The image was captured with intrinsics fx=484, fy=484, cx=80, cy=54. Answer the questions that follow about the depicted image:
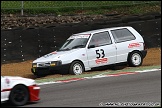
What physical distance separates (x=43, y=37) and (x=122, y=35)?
15.5 ft

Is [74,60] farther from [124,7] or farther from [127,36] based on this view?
[124,7]

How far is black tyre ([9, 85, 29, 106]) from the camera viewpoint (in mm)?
10445

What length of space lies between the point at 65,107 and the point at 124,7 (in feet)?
64.0

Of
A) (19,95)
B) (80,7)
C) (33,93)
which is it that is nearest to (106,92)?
(33,93)

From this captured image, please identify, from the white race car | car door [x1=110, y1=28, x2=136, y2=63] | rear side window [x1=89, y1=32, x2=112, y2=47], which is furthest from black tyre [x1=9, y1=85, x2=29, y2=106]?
car door [x1=110, y1=28, x2=136, y2=63]

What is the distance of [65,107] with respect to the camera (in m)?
10.1

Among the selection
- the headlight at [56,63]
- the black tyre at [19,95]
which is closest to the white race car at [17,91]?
the black tyre at [19,95]

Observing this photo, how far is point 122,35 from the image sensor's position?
17906 millimetres

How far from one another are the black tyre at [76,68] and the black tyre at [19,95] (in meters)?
5.82

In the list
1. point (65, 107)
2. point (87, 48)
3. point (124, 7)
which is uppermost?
point (124, 7)

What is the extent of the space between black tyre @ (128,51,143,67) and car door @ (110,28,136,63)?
186mm

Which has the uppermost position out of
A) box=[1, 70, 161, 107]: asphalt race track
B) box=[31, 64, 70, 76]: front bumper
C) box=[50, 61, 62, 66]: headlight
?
box=[50, 61, 62, 66]: headlight

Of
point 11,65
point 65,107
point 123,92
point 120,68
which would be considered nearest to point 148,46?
point 120,68

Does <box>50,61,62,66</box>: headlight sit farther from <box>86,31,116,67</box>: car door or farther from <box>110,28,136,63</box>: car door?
<box>110,28,136,63</box>: car door
